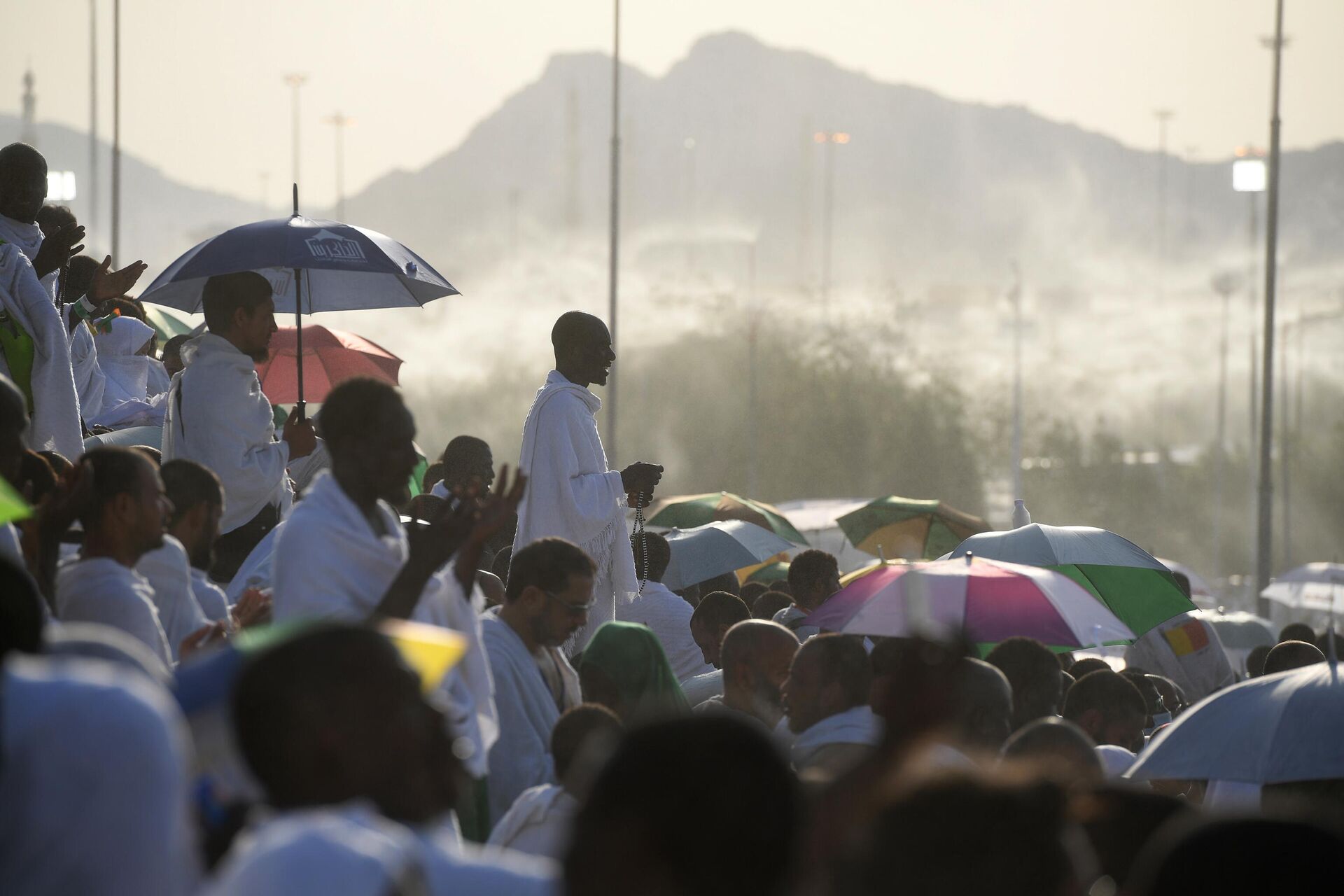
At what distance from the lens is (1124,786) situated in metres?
3.79

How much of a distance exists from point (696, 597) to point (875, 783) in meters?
10.2

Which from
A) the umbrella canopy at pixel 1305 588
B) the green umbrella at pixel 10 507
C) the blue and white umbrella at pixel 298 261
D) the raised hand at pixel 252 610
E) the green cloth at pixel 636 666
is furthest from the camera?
the umbrella canopy at pixel 1305 588

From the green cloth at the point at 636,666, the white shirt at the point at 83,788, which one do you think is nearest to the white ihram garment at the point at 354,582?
the green cloth at the point at 636,666

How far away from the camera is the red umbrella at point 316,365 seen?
11.6 meters

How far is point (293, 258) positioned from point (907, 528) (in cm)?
929

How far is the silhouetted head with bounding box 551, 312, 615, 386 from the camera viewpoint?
8.43 m

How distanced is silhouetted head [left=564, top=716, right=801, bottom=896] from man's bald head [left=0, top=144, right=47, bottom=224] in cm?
610

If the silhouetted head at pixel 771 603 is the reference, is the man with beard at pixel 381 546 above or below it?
above

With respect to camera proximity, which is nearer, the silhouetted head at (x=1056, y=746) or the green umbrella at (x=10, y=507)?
the green umbrella at (x=10, y=507)

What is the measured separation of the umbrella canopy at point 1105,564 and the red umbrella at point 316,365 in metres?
4.11

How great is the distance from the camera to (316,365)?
1180 cm

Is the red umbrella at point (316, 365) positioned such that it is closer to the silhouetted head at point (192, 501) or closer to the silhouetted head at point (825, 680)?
the silhouetted head at point (192, 501)

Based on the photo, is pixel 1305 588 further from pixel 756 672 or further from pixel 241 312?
pixel 241 312

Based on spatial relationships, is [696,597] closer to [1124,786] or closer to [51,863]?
[1124,786]
